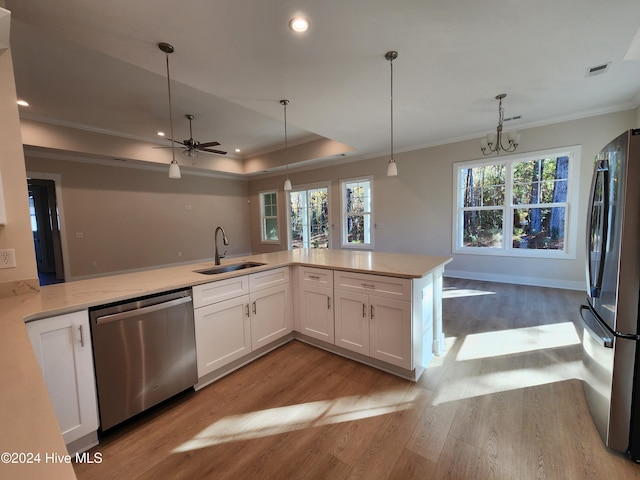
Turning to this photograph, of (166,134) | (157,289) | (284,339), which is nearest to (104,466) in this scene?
(157,289)

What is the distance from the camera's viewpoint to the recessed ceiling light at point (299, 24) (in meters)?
2.02

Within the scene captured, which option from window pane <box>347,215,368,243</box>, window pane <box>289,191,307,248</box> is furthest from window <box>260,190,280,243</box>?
window pane <box>347,215,368,243</box>

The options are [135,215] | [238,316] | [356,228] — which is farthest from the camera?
[356,228]

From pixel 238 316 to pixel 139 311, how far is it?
0.76 m

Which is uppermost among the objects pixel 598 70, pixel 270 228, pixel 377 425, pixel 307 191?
pixel 598 70

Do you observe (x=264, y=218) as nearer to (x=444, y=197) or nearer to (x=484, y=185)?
(x=444, y=197)

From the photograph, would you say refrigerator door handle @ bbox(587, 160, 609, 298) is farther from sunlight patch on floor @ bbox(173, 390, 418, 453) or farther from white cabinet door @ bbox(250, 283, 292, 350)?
white cabinet door @ bbox(250, 283, 292, 350)

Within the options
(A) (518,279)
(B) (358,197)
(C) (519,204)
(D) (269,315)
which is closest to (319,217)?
(B) (358,197)

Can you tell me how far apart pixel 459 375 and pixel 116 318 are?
8.37ft

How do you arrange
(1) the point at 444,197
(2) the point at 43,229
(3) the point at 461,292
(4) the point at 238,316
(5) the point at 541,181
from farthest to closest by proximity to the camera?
1. (2) the point at 43,229
2. (1) the point at 444,197
3. (5) the point at 541,181
4. (3) the point at 461,292
5. (4) the point at 238,316

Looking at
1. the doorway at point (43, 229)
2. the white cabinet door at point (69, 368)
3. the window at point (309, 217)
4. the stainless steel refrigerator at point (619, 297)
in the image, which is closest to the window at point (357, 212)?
the window at point (309, 217)

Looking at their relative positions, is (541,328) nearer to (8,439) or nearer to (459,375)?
(459,375)

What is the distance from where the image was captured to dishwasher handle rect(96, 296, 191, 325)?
5.15ft

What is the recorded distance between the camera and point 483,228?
5027 mm
